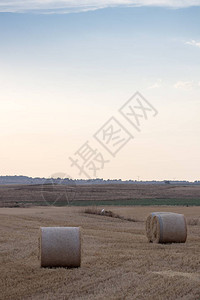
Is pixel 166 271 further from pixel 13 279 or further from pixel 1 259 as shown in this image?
pixel 1 259

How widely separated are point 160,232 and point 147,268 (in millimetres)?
5724

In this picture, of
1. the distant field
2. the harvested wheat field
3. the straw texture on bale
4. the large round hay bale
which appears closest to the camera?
the harvested wheat field

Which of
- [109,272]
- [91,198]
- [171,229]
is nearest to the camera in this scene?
[109,272]

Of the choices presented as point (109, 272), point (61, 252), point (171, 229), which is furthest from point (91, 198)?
point (109, 272)

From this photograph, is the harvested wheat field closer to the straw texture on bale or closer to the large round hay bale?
the large round hay bale

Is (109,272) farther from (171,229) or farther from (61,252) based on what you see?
(171,229)

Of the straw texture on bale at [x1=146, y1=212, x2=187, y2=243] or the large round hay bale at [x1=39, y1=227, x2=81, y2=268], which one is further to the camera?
the straw texture on bale at [x1=146, y1=212, x2=187, y2=243]

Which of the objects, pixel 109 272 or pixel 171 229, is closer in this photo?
pixel 109 272

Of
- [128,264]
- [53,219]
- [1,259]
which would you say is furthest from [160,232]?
[53,219]

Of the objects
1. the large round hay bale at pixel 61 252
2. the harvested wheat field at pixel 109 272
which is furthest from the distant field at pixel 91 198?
the large round hay bale at pixel 61 252

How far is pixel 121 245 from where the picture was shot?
67.5 feet

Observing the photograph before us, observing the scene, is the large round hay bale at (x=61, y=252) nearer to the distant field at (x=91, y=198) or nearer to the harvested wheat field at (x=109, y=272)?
the harvested wheat field at (x=109, y=272)

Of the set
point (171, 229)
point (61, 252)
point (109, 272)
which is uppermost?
point (171, 229)

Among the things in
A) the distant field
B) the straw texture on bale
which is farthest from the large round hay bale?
the distant field
